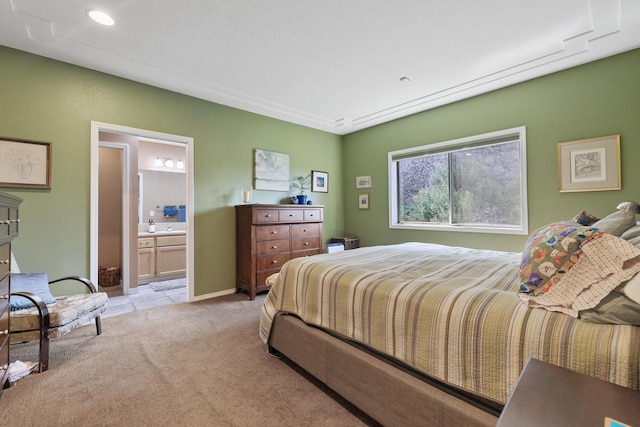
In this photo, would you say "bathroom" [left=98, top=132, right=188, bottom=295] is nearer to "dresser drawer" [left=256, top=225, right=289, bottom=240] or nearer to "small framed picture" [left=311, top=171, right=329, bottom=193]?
"dresser drawer" [left=256, top=225, right=289, bottom=240]

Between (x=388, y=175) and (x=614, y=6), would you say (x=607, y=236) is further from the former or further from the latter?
(x=388, y=175)

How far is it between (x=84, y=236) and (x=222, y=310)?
1.68 meters

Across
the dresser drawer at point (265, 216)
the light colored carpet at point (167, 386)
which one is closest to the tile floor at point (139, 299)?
the light colored carpet at point (167, 386)

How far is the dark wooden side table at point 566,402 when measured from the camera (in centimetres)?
57

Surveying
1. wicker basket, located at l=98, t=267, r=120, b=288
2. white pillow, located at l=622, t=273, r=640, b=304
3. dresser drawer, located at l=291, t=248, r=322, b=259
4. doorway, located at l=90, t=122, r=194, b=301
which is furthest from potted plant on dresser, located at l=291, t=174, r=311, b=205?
white pillow, located at l=622, t=273, r=640, b=304

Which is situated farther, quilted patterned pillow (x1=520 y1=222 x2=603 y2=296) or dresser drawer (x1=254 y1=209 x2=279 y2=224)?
dresser drawer (x1=254 y1=209 x2=279 y2=224)

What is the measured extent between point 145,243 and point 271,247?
7.82 ft

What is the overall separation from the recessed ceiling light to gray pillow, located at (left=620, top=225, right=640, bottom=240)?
149 inches

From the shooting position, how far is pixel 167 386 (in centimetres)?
188

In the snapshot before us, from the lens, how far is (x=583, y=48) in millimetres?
2789

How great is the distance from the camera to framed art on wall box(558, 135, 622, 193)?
286 centimetres

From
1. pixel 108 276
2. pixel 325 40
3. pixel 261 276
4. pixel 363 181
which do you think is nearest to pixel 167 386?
pixel 261 276

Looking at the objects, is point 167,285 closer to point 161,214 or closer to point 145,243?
point 145,243

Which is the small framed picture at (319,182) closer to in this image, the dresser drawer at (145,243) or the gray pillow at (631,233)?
the dresser drawer at (145,243)
